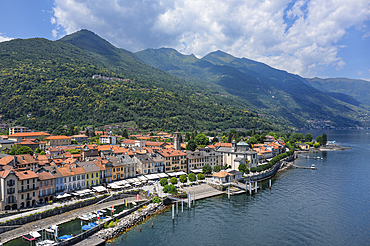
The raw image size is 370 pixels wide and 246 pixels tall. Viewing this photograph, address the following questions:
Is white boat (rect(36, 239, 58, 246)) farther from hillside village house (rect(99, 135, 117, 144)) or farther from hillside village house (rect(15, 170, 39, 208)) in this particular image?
hillside village house (rect(99, 135, 117, 144))

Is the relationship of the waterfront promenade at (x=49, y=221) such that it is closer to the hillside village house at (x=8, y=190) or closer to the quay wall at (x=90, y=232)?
the hillside village house at (x=8, y=190)

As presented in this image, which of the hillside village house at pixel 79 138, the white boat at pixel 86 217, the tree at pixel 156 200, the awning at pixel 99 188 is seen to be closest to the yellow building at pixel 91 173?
the awning at pixel 99 188

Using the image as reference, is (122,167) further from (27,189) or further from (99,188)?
(27,189)

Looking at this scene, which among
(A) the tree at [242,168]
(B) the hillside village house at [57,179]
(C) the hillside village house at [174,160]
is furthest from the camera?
(A) the tree at [242,168]

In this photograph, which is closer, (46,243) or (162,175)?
(46,243)

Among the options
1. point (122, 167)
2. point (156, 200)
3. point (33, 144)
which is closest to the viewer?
point (156, 200)

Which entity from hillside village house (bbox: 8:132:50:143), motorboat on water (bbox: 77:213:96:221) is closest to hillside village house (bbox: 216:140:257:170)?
motorboat on water (bbox: 77:213:96:221)

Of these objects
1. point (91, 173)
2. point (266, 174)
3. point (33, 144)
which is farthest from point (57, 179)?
point (266, 174)
